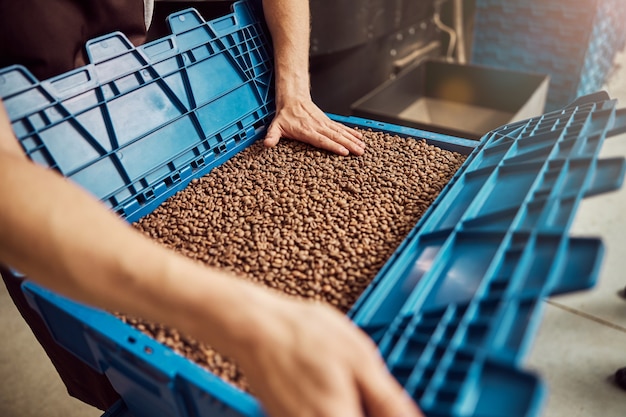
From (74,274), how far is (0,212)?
109 millimetres

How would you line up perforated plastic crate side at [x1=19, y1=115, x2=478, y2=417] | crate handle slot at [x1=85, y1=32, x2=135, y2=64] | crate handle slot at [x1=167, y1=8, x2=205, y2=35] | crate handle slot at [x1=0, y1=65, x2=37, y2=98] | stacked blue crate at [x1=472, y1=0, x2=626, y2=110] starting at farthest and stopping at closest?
stacked blue crate at [x1=472, y1=0, x2=626, y2=110], crate handle slot at [x1=167, y1=8, x2=205, y2=35], crate handle slot at [x1=85, y1=32, x2=135, y2=64], crate handle slot at [x1=0, y1=65, x2=37, y2=98], perforated plastic crate side at [x1=19, y1=115, x2=478, y2=417]

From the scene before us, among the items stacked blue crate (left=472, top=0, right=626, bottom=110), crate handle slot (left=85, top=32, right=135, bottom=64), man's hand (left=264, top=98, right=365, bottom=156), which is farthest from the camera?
stacked blue crate (left=472, top=0, right=626, bottom=110)

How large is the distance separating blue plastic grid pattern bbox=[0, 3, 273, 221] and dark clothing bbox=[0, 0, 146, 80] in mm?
130

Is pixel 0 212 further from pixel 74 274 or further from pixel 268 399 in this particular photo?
pixel 268 399

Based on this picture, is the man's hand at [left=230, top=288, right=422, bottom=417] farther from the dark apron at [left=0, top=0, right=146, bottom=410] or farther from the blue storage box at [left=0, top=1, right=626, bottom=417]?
the dark apron at [left=0, top=0, right=146, bottom=410]

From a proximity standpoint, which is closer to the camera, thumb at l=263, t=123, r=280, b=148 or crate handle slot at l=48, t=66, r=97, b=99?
crate handle slot at l=48, t=66, r=97, b=99

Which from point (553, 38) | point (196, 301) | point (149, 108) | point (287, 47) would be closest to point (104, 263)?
point (196, 301)

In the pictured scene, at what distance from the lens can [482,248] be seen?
779 mm

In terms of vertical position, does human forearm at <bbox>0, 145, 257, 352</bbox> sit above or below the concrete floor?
above

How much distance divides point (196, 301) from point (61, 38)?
31.5 inches

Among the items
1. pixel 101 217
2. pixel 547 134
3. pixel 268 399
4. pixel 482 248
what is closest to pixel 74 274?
pixel 101 217

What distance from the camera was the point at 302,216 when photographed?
3.53ft

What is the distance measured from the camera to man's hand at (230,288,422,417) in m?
0.50

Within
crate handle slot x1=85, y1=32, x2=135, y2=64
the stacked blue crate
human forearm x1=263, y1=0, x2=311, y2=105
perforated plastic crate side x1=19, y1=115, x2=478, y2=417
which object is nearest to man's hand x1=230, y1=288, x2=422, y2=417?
perforated plastic crate side x1=19, y1=115, x2=478, y2=417
